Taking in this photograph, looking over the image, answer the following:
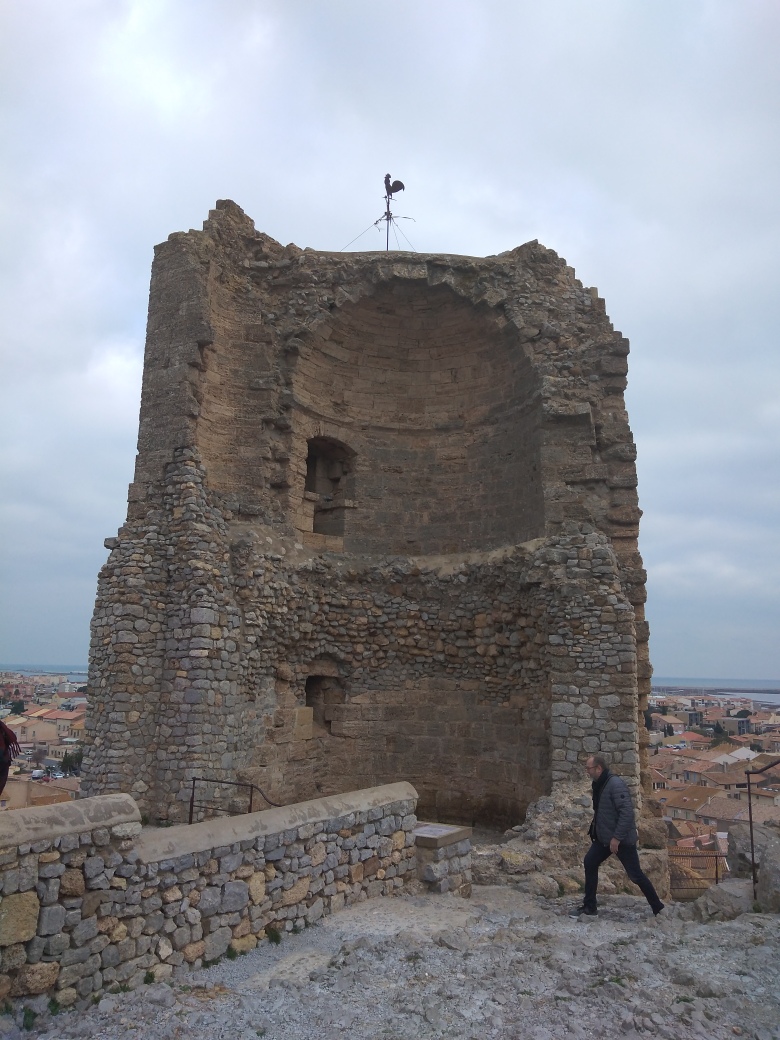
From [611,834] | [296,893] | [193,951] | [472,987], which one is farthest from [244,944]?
[611,834]

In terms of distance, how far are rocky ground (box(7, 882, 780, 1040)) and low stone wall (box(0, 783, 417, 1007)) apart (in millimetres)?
157

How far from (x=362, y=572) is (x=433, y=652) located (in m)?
1.80

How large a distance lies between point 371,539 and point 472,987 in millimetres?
8848

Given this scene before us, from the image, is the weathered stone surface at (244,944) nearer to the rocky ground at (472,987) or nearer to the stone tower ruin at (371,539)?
Result: the rocky ground at (472,987)

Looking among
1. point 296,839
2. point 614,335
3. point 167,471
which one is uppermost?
point 614,335

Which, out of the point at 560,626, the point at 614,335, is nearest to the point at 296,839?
the point at 560,626

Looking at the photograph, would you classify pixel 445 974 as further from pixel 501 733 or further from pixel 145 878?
pixel 501 733

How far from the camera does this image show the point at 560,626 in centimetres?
1023

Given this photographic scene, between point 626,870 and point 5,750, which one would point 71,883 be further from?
point 626,870

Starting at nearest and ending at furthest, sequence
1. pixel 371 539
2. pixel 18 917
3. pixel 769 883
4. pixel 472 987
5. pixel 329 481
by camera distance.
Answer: pixel 18 917 → pixel 472 987 → pixel 769 883 → pixel 371 539 → pixel 329 481

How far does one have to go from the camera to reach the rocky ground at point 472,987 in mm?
3988

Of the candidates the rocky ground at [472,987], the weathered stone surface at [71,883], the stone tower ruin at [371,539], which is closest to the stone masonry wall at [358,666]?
the stone tower ruin at [371,539]

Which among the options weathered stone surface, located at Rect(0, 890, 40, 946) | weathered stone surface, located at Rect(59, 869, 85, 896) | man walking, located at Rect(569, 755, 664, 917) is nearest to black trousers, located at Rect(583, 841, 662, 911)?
man walking, located at Rect(569, 755, 664, 917)

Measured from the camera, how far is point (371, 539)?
1296cm
